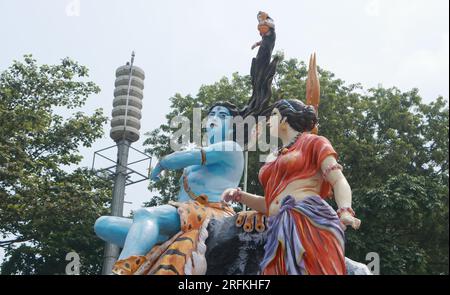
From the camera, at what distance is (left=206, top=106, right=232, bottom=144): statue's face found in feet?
20.9

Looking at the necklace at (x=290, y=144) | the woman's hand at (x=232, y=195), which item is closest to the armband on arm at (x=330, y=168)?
the necklace at (x=290, y=144)

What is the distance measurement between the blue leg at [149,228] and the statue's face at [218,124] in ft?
2.90

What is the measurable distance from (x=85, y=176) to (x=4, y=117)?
251cm

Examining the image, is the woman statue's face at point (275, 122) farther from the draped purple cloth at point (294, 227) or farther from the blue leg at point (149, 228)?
the blue leg at point (149, 228)

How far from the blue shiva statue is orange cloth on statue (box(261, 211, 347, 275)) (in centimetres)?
124

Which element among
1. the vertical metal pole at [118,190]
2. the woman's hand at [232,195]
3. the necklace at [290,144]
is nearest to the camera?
the necklace at [290,144]

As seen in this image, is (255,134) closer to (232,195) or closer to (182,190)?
(182,190)

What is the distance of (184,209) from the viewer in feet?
18.9

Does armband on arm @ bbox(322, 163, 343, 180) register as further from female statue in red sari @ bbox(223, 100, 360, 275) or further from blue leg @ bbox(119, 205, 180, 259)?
blue leg @ bbox(119, 205, 180, 259)

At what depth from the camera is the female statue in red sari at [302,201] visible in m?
4.41

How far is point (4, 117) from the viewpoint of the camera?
1384 centimetres

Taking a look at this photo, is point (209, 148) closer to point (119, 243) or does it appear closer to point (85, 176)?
point (119, 243)

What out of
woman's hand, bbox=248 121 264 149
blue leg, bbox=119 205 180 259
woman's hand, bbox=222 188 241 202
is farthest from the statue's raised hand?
woman's hand, bbox=222 188 241 202
